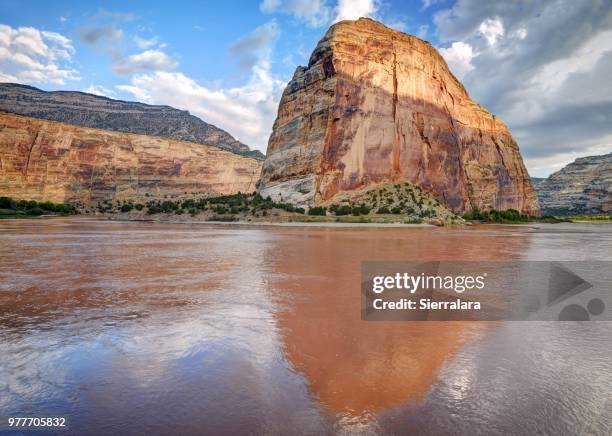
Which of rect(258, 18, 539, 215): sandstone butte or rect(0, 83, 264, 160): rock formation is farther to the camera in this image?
rect(0, 83, 264, 160): rock formation

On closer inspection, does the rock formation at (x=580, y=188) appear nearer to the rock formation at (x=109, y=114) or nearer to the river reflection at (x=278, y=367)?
the rock formation at (x=109, y=114)

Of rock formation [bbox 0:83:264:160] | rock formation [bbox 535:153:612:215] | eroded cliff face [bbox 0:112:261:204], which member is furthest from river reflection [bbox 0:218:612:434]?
rock formation [bbox 535:153:612:215]

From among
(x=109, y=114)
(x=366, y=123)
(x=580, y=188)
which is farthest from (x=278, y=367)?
(x=580, y=188)

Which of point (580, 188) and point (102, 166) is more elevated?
point (580, 188)

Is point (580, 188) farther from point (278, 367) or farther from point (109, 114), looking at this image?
point (109, 114)

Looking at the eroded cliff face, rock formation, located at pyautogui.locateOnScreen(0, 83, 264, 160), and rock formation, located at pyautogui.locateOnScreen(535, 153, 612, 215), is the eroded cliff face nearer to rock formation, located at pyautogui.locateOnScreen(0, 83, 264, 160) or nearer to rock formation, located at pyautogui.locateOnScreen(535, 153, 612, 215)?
rock formation, located at pyautogui.locateOnScreen(0, 83, 264, 160)

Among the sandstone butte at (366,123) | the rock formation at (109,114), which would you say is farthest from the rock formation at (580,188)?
the rock formation at (109,114)

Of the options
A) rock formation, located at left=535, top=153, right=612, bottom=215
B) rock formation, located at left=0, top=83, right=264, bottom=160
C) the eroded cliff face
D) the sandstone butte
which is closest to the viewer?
the sandstone butte
